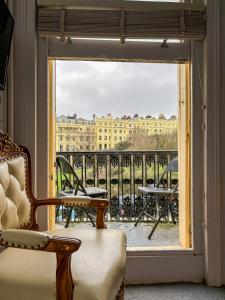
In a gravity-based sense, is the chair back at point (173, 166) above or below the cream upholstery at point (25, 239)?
above

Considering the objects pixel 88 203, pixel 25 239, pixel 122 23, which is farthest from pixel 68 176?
pixel 25 239

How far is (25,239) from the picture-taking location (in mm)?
1236

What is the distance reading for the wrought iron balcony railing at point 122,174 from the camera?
2.62 meters

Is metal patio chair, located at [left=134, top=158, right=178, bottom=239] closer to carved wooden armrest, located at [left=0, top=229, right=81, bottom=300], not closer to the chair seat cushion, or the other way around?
the chair seat cushion

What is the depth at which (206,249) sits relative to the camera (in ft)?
8.09

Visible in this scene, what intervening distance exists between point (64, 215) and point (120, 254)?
1.12 m

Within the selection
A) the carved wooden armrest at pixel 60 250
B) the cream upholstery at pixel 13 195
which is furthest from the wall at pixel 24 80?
the carved wooden armrest at pixel 60 250

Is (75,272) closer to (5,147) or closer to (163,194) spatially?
A: (5,147)

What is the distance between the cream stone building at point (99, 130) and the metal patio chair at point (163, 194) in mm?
376

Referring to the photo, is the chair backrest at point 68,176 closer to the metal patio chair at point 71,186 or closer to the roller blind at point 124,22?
the metal patio chair at point 71,186

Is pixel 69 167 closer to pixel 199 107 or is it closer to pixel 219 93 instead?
pixel 199 107

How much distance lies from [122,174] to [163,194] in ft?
1.25

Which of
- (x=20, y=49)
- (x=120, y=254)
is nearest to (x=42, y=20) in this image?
(x=20, y=49)

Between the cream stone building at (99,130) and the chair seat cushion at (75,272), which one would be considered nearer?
the chair seat cushion at (75,272)
